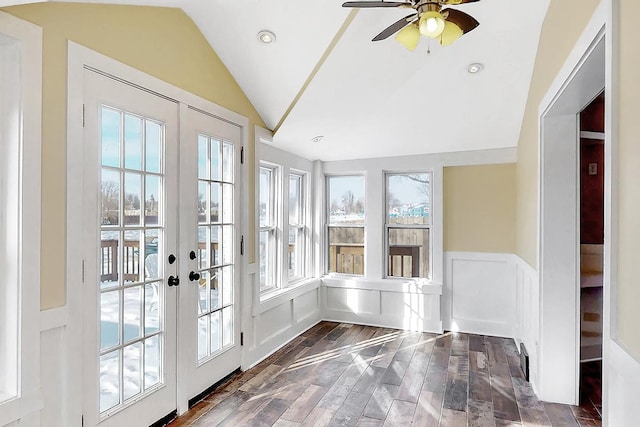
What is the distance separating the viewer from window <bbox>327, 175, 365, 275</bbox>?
16.1ft

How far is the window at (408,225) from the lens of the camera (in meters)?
4.62

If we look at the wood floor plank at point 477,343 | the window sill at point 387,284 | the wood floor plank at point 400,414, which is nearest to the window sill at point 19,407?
the wood floor plank at point 400,414

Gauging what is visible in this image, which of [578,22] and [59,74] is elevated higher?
[578,22]

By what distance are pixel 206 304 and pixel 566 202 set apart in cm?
275

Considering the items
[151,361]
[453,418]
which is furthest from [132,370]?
[453,418]

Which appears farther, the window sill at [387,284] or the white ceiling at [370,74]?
the window sill at [387,284]

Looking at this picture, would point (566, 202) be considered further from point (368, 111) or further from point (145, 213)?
point (145, 213)

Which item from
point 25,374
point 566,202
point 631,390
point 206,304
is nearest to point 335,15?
point 566,202

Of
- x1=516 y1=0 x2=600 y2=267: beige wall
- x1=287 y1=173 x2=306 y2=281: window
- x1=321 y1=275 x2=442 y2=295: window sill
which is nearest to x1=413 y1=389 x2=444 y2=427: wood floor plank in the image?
x1=516 y1=0 x2=600 y2=267: beige wall

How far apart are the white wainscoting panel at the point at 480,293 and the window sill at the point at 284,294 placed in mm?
1607

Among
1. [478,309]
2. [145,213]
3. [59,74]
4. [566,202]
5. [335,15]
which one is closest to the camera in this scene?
[59,74]

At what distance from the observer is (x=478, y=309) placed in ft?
14.3

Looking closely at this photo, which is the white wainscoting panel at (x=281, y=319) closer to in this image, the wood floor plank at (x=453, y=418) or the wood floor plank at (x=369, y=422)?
the wood floor plank at (x=369, y=422)

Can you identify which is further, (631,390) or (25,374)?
(25,374)
